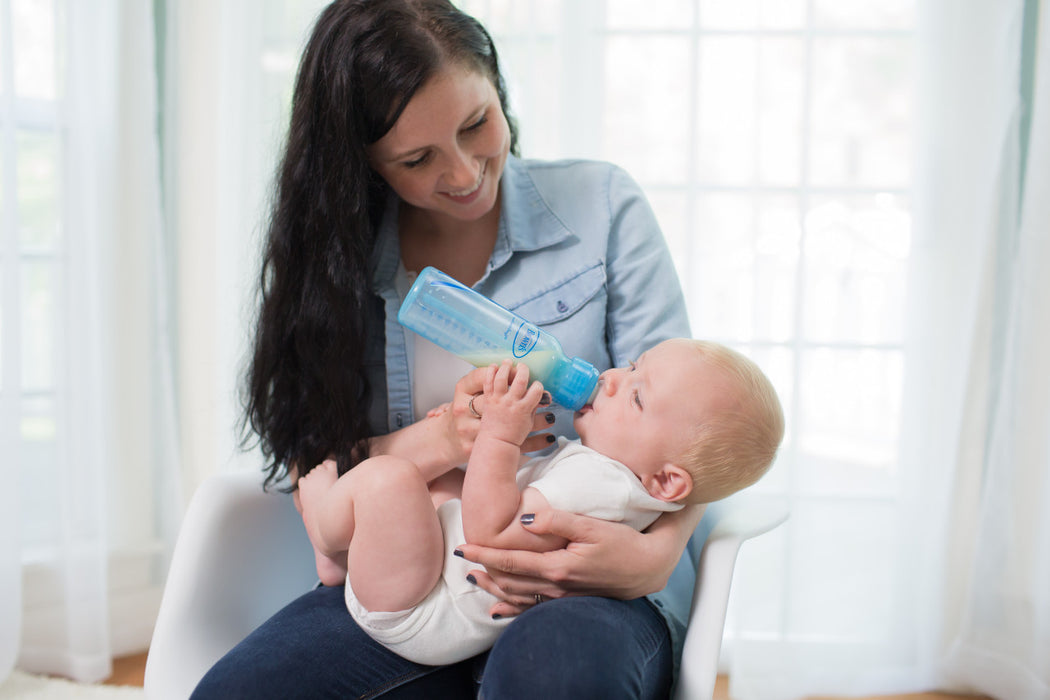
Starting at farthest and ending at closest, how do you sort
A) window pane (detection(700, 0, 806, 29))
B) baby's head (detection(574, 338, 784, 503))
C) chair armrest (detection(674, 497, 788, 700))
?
window pane (detection(700, 0, 806, 29)), baby's head (detection(574, 338, 784, 503)), chair armrest (detection(674, 497, 788, 700))

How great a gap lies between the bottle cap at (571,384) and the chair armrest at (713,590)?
0.27 metres

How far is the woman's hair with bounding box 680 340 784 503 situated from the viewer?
1017 mm

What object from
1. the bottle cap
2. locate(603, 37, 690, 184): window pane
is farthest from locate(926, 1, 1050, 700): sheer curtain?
the bottle cap

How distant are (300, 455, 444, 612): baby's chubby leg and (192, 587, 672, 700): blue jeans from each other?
98 millimetres

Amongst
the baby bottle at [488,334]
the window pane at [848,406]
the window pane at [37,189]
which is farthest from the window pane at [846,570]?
the window pane at [37,189]

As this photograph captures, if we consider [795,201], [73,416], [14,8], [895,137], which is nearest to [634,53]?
[795,201]

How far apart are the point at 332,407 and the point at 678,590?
0.60m

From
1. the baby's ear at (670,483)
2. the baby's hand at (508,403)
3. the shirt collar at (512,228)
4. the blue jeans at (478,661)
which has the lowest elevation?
the blue jeans at (478,661)

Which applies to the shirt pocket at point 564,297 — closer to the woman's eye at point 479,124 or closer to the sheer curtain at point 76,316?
the woman's eye at point 479,124

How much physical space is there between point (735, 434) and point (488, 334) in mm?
359

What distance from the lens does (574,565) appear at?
93cm

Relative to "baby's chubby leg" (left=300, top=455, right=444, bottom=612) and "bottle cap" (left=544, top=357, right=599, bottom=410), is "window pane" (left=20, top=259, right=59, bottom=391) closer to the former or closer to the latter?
"baby's chubby leg" (left=300, top=455, right=444, bottom=612)

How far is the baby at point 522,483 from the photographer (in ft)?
3.17

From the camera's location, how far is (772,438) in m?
1.05
